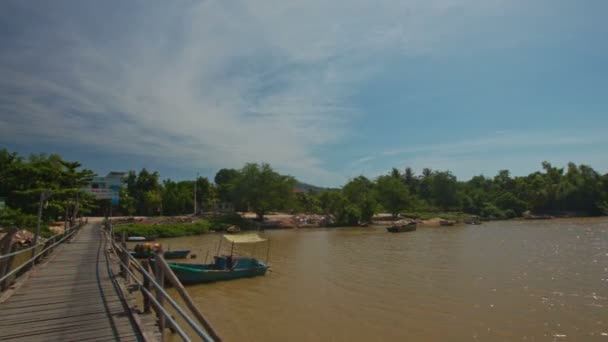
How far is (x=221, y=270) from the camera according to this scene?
20422mm

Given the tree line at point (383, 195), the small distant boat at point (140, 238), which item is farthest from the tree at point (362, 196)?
the small distant boat at point (140, 238)

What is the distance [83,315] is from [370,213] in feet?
220

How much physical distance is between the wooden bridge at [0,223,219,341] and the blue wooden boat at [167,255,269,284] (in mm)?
5695

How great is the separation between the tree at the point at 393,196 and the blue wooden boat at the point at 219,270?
207 ft

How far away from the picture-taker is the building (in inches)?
2268

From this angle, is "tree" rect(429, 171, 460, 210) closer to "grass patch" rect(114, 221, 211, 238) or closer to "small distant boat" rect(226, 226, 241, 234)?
"small distant boat" rect(226, 226, 241, 234)

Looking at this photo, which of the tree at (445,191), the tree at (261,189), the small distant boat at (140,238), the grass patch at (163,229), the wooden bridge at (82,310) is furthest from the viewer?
the tree at (445,191)

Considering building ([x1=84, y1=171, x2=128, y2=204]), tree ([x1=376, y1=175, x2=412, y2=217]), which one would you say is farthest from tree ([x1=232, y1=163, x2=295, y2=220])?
tree ([x1=376, y1=175, x2=412, y2=217])

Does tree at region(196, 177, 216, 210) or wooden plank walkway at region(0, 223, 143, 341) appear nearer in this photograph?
wooden plank walkway at region(0, 223, 143, 341)

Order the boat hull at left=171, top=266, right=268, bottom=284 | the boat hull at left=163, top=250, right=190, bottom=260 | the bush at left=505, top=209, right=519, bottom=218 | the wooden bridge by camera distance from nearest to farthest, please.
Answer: the wooden bridge → the boat hull at left=171, top=266, right=268, bottom=284 → the boat hull at left=163, top=250, right=190, bottom=260 → the bush at left=505, top=209, right=519, bottom=218

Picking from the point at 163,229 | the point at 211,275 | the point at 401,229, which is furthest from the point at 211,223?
the point at 211,275

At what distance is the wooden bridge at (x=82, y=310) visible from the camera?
6.78m

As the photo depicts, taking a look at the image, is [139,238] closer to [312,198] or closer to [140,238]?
[140,238]

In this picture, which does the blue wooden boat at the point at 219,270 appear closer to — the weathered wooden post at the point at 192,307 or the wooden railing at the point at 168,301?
the wooden railing at the point at 168,301
